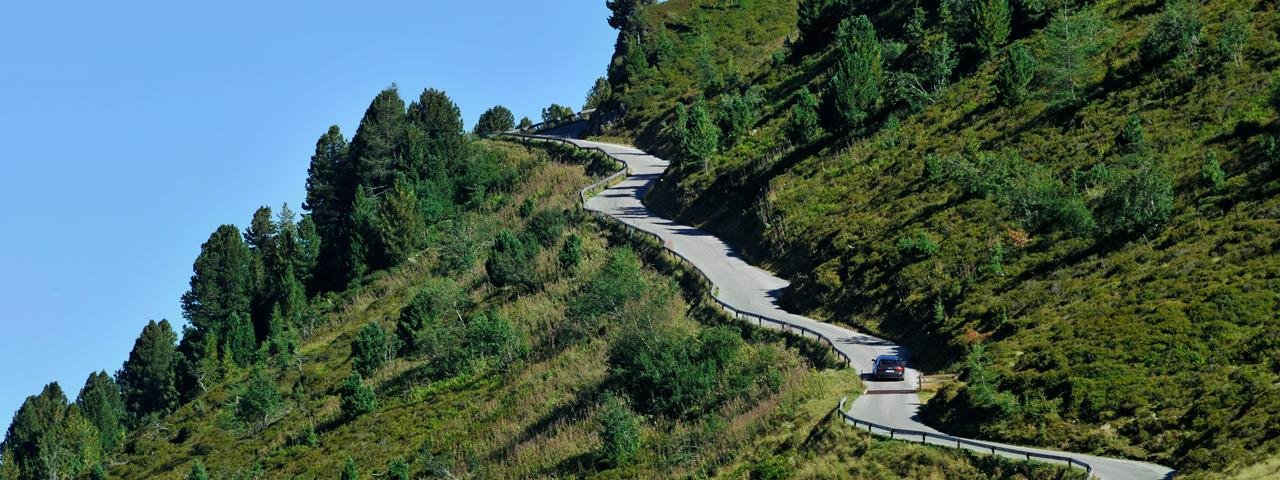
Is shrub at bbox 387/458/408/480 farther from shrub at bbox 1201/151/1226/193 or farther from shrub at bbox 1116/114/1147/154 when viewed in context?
shrub at bbox 1201/151/1226/193

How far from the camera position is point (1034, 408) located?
134 feet

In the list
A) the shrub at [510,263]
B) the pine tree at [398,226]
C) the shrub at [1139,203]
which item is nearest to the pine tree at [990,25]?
the shrub at [1139,203]

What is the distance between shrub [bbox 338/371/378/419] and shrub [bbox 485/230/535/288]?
38.3 ft

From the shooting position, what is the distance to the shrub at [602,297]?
6288 cm

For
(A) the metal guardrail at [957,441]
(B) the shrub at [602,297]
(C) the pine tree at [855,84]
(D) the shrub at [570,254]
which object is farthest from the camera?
(C) the pine tree at [855,84]

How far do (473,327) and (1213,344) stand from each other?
3706cm

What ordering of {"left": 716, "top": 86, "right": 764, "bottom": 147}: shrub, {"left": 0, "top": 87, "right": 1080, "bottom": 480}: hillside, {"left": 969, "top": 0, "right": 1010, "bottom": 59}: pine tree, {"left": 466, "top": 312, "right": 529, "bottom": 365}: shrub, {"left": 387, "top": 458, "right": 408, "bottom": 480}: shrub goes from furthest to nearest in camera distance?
{"left": 716, "top": 86, "right": 764, "bottom": 147}: shrub < {"left": 969, "top": 0, "right": 1010, "bottom": 59}: pine tree < {"left": 466, "top": 312, "right": 529, "bottom": 365}: shrub < {"left": 387, "top": 458, "right": 408, "bottom": 480}: shrub < {"left": 0, "top": 87, "right": 1080, "bottom": 480}: hillside

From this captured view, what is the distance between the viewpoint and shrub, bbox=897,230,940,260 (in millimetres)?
57812

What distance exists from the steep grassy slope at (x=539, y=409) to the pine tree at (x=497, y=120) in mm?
39183

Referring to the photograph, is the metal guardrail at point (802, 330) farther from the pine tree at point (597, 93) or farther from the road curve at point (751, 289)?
the pine tree at point (597, 93)

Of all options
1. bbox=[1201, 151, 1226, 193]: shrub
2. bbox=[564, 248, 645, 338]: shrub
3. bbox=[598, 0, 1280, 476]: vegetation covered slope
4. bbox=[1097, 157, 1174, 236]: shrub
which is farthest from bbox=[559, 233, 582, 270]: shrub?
bbox=[1201, 151, 1226, 193]: shrub

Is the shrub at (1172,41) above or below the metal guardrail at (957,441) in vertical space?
above

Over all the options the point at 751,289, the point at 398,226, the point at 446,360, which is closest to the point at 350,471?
the point at 446,360

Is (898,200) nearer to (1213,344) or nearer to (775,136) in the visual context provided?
(775,136)
